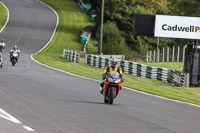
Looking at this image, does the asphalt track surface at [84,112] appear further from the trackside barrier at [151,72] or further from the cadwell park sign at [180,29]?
the cadwell park sign at [180,29]

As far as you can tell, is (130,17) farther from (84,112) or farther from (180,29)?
(84,112)

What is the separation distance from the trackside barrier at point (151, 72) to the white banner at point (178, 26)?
2574 millimetres

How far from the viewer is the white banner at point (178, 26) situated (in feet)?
107

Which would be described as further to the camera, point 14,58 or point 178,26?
point 14,58

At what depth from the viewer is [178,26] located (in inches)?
1296

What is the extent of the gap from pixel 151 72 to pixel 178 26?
12.6ft

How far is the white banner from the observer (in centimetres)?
3256

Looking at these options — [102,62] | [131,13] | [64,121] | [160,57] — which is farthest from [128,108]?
[131,13]

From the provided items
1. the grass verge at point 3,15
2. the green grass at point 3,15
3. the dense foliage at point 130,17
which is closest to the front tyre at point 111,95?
the dense foliage at point 130,17

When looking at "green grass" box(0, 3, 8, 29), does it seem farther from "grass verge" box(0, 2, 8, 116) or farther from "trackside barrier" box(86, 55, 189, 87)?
"trackside barrier" box(86, 55, 189, 87)

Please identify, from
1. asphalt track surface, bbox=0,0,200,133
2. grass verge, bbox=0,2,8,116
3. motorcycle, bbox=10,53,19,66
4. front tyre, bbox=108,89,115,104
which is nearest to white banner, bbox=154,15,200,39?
motorcycle, bbox=10,53,19,66

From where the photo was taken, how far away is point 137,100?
1892 cm

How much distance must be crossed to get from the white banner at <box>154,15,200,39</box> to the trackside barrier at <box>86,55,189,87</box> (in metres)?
→ 2.57

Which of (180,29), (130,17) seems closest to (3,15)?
(130,17)
